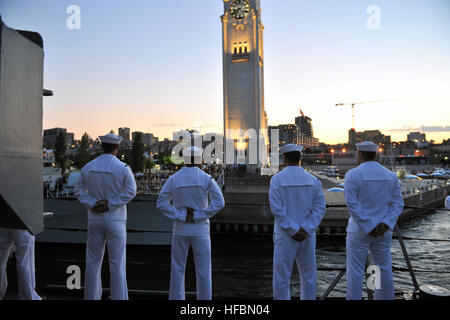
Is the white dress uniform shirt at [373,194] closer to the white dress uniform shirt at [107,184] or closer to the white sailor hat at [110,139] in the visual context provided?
the white dress uniform shirt at [107,184]

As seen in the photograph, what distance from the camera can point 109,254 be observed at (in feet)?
11.4

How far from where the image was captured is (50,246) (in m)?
17.0

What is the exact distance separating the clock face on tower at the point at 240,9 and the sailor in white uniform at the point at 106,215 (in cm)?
5009

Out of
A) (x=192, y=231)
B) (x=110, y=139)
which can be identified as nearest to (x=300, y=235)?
(x=192, y=231)

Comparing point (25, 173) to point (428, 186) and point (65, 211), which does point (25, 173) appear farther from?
point (428, 186)

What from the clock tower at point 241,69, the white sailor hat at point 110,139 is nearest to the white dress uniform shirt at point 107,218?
the white sailor hat at point 110,139

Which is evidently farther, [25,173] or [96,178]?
[96,178]

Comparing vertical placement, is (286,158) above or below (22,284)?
above

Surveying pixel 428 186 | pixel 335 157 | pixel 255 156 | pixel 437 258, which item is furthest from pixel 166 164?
pixel 437 258

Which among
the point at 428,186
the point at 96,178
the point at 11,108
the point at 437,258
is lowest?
the point at 437,258

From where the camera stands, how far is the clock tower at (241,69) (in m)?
48.0

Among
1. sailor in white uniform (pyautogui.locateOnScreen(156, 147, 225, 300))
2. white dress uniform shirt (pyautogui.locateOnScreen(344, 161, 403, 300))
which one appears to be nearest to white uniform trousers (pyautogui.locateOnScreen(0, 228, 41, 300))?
sailor in white uniform (pyautogui.locateOnScreen(156, 147, 225, 300))

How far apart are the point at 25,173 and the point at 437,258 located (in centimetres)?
1826
